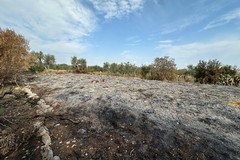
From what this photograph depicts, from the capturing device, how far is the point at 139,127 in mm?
4922

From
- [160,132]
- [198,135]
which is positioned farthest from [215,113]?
[160,132]

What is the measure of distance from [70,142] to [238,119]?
4575 millimetres

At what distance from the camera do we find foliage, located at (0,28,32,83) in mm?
10148

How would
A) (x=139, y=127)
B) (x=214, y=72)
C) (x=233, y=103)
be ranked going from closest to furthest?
(x=139, y=127), (x=233, y=103), (x=214, y=72)

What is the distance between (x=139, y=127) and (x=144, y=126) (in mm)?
140

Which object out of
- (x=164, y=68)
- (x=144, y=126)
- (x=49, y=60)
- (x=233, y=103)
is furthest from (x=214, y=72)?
(x=49, y=60)

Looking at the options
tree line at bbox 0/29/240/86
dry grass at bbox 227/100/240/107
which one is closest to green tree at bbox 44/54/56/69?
tree line at bbox 0/29/240/86

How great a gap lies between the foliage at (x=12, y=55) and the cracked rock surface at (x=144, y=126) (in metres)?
4.23

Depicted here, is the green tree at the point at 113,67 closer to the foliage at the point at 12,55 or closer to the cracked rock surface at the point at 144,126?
the foliage at the point at 12,55

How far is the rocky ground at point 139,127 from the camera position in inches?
159

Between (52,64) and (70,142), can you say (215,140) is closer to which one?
(70,142)

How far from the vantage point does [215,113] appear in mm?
5719

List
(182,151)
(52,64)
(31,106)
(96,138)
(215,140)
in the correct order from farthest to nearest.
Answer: (52,64) → (31,106) → (96,138) → (215,140) → (182,151)

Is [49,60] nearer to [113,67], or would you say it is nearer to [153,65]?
[113,67]
